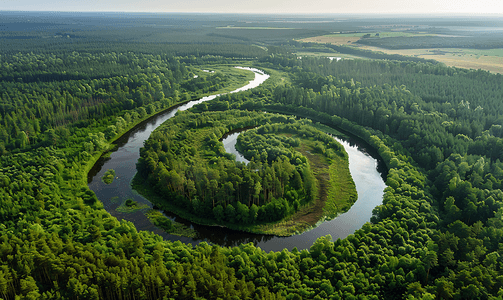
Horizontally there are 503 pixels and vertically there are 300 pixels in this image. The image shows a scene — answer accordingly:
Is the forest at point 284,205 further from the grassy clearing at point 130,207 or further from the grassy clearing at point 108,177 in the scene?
the grassy clearing at point 108,177

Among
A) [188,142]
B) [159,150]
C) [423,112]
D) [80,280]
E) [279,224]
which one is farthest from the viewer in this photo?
[423,112]

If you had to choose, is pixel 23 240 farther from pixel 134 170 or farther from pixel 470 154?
pixel 470 154

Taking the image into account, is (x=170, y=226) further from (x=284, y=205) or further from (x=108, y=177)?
(x=108, y=177)

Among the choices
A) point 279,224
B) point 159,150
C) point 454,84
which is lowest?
point 279,224

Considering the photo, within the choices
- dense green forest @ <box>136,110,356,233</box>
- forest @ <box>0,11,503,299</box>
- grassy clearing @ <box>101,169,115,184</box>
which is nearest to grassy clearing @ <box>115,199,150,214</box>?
dense green forest @ <box>136,110,356,233</box>

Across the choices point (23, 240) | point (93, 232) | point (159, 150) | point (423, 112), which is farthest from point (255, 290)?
point (423, 112)

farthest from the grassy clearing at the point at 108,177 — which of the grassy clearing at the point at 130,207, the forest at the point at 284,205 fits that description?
the grassy clearing at the point at 130,207

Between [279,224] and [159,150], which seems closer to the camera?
[279,224]
